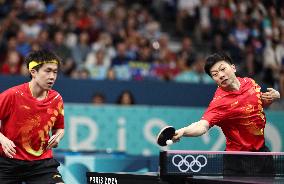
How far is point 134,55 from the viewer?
16906mm

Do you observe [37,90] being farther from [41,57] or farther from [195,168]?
[195,168]

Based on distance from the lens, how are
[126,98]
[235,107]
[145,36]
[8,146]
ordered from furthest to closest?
[145,36], [126,98], [235,107], [8,146]

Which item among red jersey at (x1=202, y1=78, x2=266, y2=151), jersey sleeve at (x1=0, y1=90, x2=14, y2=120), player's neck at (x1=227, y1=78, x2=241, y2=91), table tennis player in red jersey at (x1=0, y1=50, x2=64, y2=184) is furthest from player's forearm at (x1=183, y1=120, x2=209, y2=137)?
→ jersey sleeve at (x1=0, y1=90, x2=14, y2=120)

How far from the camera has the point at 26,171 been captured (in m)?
8.00

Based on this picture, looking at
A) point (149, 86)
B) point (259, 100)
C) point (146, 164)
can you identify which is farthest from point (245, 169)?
point (149, 86)

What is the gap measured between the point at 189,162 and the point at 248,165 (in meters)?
0.79

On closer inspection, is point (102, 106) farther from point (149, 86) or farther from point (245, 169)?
point (245, 169)

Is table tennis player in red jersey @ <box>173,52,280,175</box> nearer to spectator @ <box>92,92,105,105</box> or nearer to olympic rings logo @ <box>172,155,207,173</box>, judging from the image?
olympic rings logo @ <box>172,155,207,173</box>

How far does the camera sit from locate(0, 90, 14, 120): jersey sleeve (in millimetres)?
7953

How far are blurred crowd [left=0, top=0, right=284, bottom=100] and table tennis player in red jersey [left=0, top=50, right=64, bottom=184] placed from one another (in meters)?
6.92

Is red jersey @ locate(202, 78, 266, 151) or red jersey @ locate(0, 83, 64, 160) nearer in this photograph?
red jersey @ locate(0, 83, 64, 160)

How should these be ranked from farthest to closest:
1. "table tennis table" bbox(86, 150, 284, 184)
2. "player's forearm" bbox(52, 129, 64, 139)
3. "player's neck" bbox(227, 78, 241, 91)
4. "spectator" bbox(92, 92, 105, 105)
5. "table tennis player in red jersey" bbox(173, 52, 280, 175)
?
"spectator" bbox(92, 92, 105, 105) < "player's neck" bbox(227, 78, 241, 91) < "table tennis player in red jersey" bbox(173, 52, 280, 175) < "player's forearm" bbox(52, 129, 64, 139) < "table tennis table" bbox(86, 150, 284, 184)

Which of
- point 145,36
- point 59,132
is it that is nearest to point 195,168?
point 59,132

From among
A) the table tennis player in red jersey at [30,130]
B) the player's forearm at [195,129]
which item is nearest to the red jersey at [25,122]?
the table tennis player in red jersey at [30,130]
